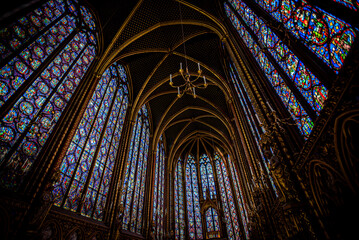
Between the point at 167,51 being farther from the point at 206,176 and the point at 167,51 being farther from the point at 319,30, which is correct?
the point at 206,176

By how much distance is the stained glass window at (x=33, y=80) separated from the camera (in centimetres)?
500

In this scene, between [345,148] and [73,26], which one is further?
[73,26]

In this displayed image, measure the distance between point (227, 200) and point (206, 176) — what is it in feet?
12.1

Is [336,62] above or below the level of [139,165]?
below

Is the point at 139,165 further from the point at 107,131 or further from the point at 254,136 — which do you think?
the point at 254,136

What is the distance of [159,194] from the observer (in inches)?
609

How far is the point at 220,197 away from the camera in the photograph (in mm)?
18703

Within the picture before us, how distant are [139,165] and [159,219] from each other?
5021 mm

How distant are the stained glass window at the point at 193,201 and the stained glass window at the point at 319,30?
1801 centimetres

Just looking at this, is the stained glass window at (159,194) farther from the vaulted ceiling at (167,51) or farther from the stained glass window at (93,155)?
the stained glass window at (93,155)

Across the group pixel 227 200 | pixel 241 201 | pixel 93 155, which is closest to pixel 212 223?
pixel 227 200

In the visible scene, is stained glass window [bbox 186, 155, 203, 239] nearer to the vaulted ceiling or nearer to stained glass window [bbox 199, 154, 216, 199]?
stained glass window [bbox 199, 154, 216, 199]

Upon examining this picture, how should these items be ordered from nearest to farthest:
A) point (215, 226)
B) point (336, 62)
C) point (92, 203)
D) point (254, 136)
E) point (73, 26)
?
point (336, 62) < point (92, 203) < point (73, 26) < point (254, 136) < point (215, 226)

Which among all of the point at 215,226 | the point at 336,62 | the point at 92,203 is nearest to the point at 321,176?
the point at 336,62
